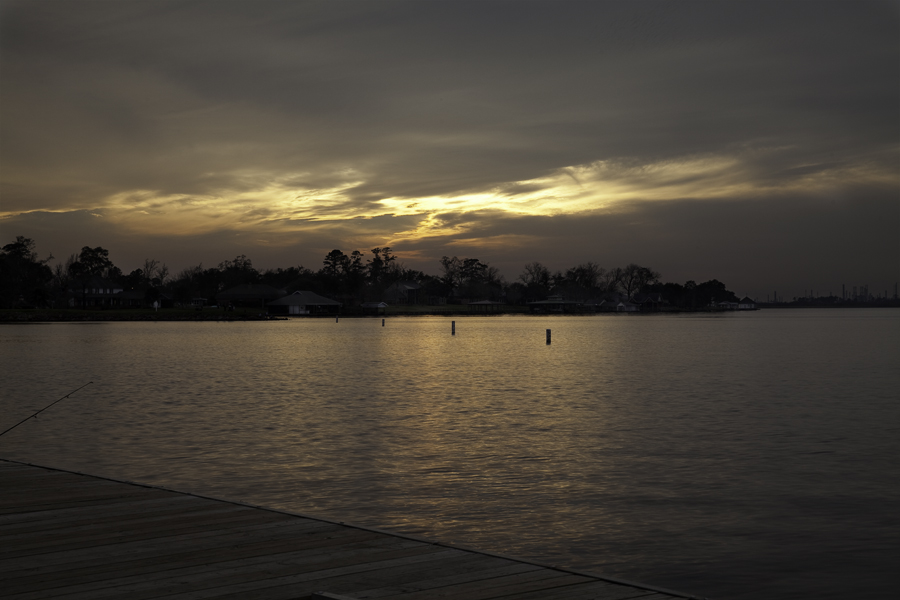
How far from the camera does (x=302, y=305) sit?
163 metres

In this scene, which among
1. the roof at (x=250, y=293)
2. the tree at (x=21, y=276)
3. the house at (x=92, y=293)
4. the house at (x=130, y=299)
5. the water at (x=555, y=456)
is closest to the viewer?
the water at (x=555, y=456)

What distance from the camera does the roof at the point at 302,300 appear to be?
160m

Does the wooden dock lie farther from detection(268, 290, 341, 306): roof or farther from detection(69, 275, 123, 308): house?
detection(69, 275, 123, 308): house

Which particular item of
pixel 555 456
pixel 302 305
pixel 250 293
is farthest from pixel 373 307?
pixel 555 456

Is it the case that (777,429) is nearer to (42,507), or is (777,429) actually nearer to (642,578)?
(642,578)

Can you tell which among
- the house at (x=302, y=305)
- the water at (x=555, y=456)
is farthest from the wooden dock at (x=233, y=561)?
the house at (x=302, y=305)

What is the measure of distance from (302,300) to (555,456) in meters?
151

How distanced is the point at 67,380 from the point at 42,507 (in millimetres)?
26885

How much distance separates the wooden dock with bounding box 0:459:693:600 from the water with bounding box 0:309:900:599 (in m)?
2.38

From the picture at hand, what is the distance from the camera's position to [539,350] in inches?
2205

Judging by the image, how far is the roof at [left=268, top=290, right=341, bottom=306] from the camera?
524 feet

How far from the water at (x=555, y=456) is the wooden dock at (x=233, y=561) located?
7.80 feet

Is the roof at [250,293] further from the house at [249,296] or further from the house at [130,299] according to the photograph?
the house at [130,299]

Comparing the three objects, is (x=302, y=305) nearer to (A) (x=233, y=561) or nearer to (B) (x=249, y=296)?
(B) (x=249, y=296)
